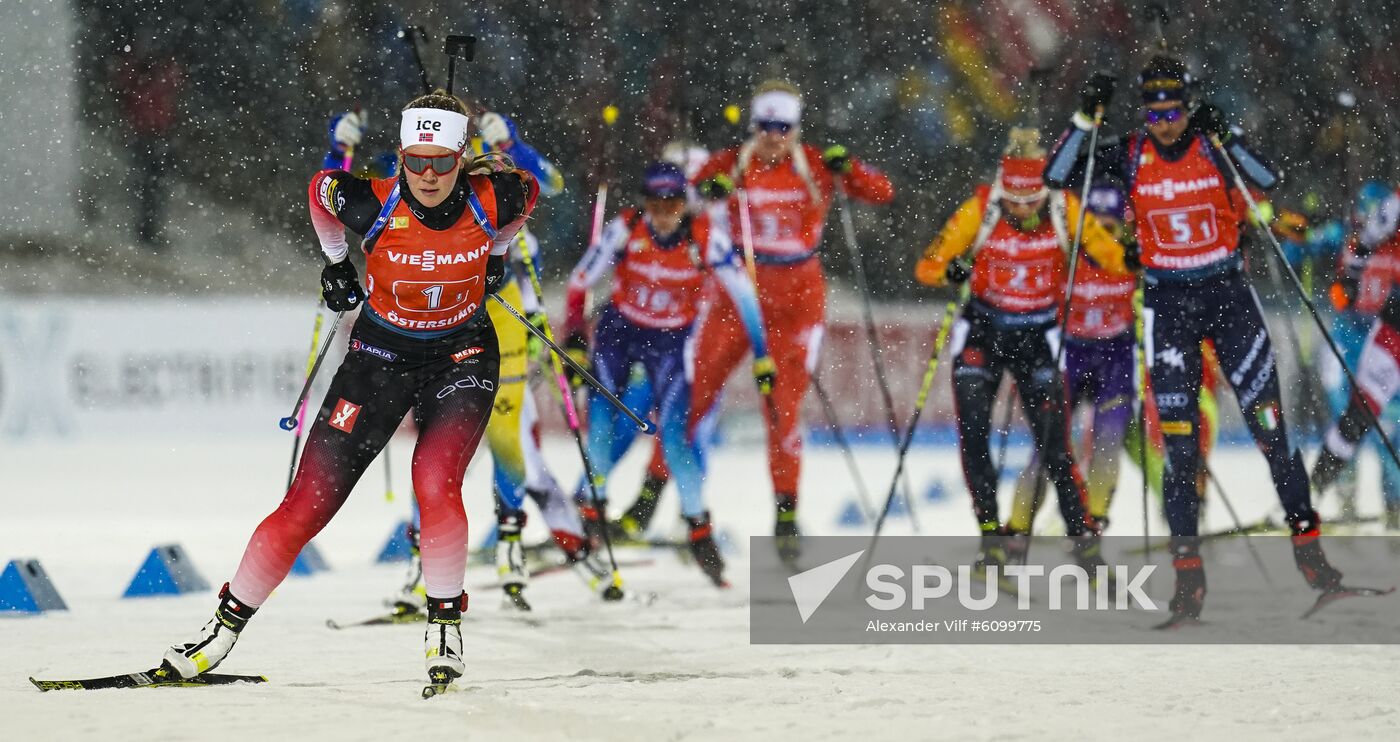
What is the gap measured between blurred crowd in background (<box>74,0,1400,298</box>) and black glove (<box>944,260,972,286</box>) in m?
9.10

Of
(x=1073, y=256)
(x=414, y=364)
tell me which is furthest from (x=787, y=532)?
(x=414, y=364)

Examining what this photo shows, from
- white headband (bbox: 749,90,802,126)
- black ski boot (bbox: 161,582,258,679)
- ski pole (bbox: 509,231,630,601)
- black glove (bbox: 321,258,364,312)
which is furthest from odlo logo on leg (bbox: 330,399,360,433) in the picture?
white headband (bbox: 749,90,802,126)

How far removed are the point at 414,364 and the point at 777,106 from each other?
422 centimetres

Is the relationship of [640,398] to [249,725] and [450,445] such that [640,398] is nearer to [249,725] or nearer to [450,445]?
[450,445]

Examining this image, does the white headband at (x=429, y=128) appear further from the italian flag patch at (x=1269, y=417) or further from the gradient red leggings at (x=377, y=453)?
the italian flag patch at (x=1269, y=417)

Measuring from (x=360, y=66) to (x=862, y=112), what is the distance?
17.1 feet

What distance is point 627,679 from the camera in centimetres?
503

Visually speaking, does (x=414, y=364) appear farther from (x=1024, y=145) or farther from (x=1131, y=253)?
(x=1024, y=145)

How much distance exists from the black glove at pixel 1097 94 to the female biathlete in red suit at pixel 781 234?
215 centimetres

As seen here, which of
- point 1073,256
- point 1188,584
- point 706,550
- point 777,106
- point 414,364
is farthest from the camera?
point 777,106

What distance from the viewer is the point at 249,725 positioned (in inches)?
160

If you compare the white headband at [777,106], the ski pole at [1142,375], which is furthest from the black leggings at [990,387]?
the white headband at [777,106]

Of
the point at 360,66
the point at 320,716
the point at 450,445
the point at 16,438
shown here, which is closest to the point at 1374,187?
the point at 450,445

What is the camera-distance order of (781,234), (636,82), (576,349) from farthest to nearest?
(636,82) < (781,234) < (576,349)
